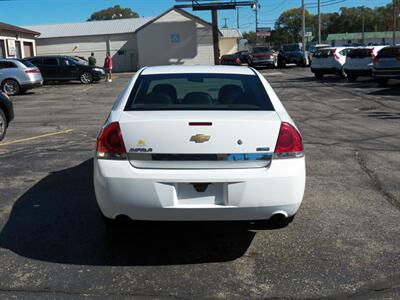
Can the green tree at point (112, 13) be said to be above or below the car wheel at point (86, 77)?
above

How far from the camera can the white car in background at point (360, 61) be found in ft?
77.4

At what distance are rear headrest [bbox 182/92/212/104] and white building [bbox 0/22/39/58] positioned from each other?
32.9 m

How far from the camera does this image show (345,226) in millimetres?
5137

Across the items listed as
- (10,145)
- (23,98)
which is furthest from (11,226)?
(23,98)

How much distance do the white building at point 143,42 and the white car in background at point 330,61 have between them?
20239mm

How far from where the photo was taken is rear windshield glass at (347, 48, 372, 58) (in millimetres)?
23641

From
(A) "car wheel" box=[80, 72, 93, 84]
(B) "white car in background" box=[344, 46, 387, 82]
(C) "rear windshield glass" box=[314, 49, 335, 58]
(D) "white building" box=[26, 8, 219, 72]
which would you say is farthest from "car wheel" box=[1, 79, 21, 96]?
(D) "white building" box=[26, 8, 219, 72]

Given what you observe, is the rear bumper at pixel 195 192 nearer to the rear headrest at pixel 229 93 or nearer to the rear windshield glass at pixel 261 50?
the rear headrest at pixel 229 93

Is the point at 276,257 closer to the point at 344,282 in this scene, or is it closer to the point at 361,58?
the point at 344,282

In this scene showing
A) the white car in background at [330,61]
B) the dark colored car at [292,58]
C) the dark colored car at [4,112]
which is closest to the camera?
Result: the dark colored car at [4,112]

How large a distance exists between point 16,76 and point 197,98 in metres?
19.7

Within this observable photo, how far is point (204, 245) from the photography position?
4.72m

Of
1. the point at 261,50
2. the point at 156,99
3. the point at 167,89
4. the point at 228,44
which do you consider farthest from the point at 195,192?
the point at 228,44

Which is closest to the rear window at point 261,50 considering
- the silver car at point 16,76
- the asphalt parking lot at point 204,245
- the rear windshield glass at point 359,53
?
the rear windshield glass at point 359,53
